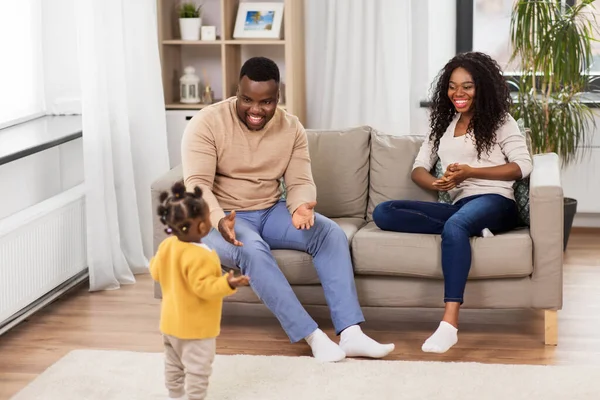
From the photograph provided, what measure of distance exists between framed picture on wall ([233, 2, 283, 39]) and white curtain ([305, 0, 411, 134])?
28 cm

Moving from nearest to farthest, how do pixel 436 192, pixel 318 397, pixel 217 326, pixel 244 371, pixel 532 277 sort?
pixel 217 326 < pixel 318 397 < pixel 244 371 < pixel 532 277 < pixel 436 192

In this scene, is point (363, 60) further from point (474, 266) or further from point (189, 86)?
point (474, 266)

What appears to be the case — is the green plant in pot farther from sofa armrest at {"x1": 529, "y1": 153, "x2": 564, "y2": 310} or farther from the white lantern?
the white lantern

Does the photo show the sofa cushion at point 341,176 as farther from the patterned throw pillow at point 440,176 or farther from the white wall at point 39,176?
the white wall at point 39,176

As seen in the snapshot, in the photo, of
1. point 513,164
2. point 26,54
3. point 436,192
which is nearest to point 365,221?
point 436,192

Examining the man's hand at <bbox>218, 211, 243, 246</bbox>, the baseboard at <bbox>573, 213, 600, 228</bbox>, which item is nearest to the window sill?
the man's hand at <bbox>218, 211, 243, 246</bbox>

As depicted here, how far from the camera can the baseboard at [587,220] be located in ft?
17.1

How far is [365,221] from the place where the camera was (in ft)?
12.8

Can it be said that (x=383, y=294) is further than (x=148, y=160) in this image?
No

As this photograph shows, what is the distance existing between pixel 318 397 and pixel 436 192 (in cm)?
117

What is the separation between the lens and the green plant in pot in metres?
4.46

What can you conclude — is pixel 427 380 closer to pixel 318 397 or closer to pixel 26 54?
pixel 318 397

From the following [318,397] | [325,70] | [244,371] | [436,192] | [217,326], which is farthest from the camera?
[325,70]

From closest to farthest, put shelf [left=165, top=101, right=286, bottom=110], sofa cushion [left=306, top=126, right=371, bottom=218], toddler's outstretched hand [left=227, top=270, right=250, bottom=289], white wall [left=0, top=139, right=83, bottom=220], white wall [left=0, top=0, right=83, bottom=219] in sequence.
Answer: toddler's outstretched hand [left=227, top=270, right=250, bottom=289], white wall [left=0, top=139, right=83, bottom=220], sofa cushion [left=306, top=126, right=371, bottom=218], white wall [left=0, top=0, right=83, bottom=219], shelf [left=165, top=101, right=286, bottom=110]
